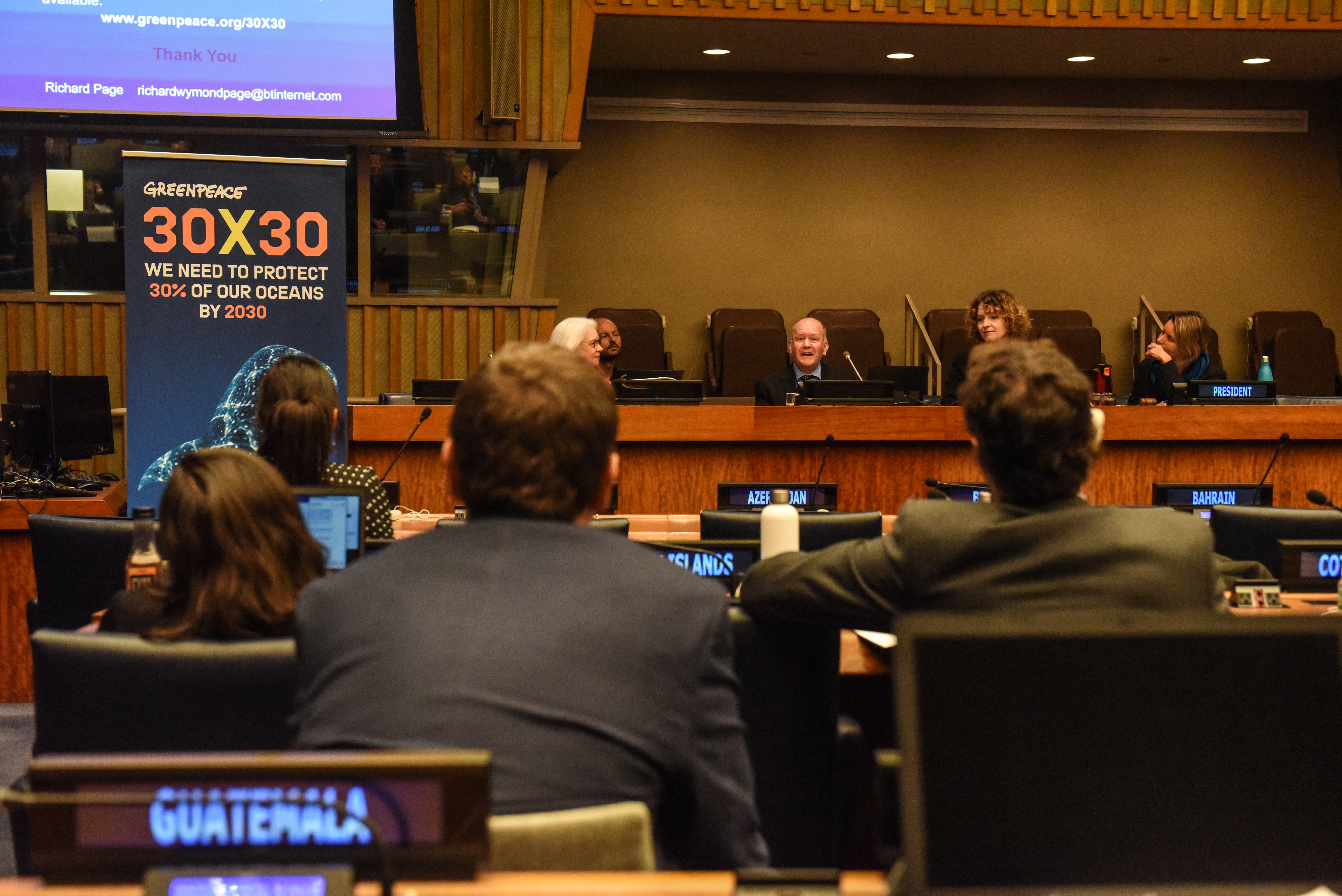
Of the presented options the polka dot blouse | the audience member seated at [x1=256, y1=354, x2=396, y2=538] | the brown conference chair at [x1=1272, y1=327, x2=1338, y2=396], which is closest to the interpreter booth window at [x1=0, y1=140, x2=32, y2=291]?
the audience member seated at [x1=256, y1=354, x2=396, y2=538]

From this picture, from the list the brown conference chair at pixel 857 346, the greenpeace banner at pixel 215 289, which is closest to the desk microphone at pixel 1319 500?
the greenpeace banner at pixel 215 289

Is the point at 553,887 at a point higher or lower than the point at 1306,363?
lower

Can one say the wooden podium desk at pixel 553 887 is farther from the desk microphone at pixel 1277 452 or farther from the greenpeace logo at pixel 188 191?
the greenpeace logo at pixel 188 191

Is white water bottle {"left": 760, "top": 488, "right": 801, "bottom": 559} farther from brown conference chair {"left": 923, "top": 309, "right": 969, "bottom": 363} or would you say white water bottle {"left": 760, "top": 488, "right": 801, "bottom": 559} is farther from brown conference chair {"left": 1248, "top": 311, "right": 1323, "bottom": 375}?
brown conference chair {"left": 1248, "top": 311, "right": 1323, "bottom": 375}

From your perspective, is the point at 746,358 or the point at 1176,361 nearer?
the point at 1176,361

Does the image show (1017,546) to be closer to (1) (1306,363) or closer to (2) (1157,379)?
(2) (1157,379)

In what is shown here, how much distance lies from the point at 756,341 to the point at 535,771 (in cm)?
731

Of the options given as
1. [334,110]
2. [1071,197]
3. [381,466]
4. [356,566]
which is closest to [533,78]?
[334,110]

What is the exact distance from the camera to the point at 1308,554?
2.51 metres

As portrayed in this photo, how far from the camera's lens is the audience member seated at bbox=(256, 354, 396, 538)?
9.55 feet

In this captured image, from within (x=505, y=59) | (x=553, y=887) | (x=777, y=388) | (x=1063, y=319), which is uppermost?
(x=505, y=59)

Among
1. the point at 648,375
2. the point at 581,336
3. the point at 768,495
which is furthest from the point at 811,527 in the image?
the point at 648,375

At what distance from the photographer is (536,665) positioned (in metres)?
1.09

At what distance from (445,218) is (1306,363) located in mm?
6223
